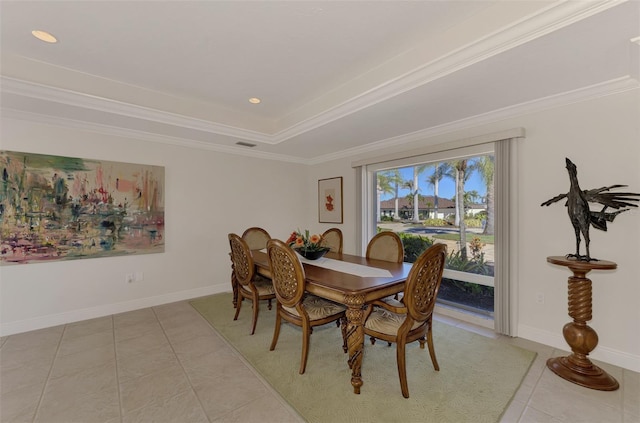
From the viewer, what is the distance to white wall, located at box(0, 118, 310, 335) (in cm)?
298

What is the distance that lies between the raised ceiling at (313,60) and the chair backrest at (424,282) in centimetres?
142

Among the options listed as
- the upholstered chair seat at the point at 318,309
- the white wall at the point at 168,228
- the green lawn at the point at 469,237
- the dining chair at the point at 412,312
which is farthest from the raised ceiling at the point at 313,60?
the upholstered chair seat at the point at 318,309

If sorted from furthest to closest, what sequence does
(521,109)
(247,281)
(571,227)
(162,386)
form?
Result: (247,281)
(521,109)
(571,227)
(162,386)

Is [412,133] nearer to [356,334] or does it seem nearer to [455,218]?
[455,218]

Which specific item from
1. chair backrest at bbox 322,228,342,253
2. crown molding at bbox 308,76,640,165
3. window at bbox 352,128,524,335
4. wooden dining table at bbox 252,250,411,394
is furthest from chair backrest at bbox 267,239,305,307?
crown molding at bbox 308,76,640,165

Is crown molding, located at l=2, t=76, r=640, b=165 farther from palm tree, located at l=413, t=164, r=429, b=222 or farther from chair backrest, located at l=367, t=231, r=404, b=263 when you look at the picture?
chair backrest, located at l=367, t=231, r=404, b=263

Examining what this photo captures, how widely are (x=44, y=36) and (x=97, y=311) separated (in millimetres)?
2938

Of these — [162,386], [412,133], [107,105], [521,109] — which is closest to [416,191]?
[412,133]

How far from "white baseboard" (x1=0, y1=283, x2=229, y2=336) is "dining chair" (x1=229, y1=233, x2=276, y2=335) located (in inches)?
46.5

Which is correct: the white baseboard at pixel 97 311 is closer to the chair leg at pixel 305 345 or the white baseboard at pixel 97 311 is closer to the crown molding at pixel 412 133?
the crown molding at pixel 412 133

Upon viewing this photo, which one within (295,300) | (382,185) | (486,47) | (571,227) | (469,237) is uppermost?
(486,47)

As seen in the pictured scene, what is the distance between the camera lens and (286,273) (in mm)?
2236

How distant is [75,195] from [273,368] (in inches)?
121

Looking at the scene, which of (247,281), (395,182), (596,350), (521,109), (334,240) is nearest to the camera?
(596,350)
